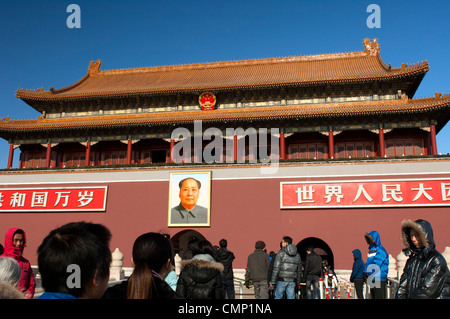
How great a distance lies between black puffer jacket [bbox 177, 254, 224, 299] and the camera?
3377 mm

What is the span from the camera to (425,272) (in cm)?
324

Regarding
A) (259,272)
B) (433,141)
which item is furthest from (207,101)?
(259,272)

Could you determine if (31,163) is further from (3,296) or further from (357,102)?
(3,296)

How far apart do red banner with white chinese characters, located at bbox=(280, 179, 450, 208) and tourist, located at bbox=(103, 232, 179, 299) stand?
11.8 metres

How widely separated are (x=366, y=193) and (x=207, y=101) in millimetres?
8516

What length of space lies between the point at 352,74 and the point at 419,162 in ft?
19.6

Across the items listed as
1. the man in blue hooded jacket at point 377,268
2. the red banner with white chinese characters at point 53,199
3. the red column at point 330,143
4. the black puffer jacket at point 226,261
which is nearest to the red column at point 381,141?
the red column at point 330,143

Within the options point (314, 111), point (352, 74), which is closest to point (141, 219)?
point (314, 111)

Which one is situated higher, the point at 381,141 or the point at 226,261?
the point at 381,141

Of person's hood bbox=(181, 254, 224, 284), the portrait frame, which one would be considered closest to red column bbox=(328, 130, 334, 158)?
the portrait frame

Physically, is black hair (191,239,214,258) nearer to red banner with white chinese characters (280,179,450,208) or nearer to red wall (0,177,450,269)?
red wall (0,177,450,269)

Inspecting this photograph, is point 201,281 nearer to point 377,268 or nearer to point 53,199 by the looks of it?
point 377,268

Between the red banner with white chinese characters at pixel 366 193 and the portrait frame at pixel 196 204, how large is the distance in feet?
Answer: 9.22
